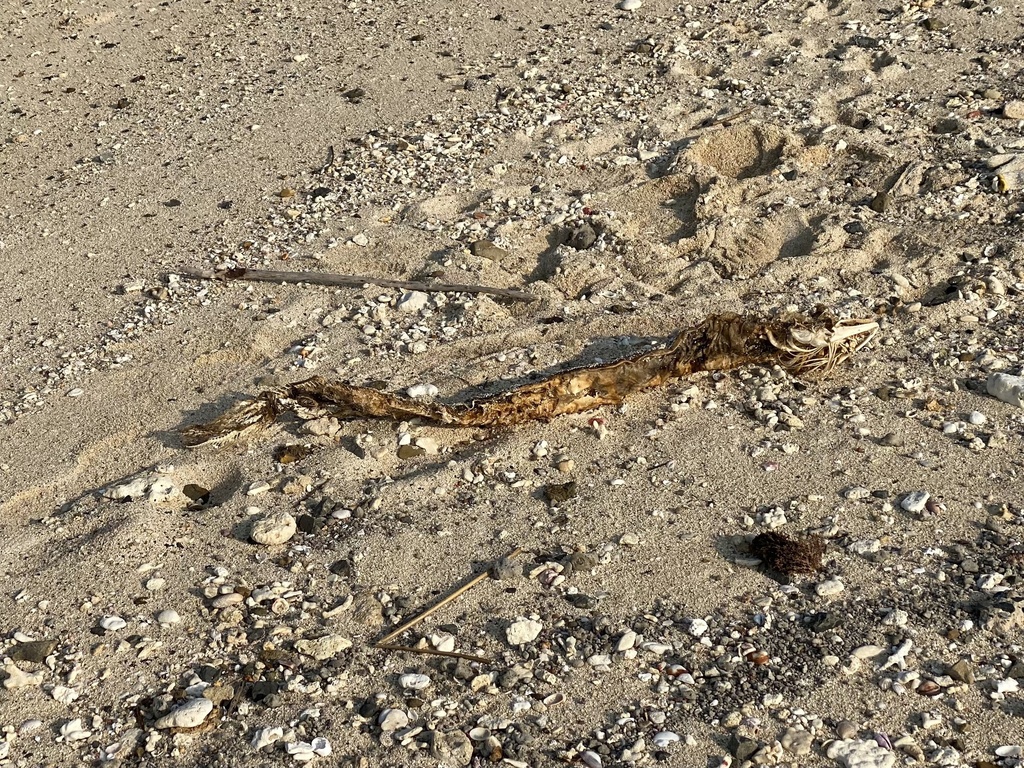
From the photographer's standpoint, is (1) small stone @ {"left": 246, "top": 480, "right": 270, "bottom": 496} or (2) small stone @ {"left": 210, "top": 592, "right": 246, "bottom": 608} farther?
(1) small stone @ {"left": 246, "top": 480, "right": 270, "bottom": 496}

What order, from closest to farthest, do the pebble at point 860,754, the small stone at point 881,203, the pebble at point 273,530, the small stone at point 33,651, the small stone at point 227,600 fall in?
the pebble at point 860,754 → the small stone at point 33,651 → the small stone at point 227,600 → the pebble at point 273,530 → the small stone at point 881,203

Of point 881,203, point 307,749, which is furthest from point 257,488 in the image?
point 881,203

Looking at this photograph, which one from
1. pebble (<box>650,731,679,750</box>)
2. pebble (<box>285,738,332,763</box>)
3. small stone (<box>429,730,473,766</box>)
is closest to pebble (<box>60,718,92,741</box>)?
pebble (<box>285,738,332,763</box>)

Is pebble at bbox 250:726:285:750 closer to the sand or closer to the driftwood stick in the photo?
the sand

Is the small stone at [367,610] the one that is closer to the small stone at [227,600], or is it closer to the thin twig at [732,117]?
the small stone at [227,600]

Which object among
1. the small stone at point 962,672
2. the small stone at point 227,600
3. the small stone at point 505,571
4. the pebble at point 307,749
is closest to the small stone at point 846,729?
the small stone at point 962,672

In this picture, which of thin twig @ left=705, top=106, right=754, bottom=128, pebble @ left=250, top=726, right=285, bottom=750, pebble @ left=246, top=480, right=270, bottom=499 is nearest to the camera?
pebble @ left=250, top=726, right=285, bottom=750
